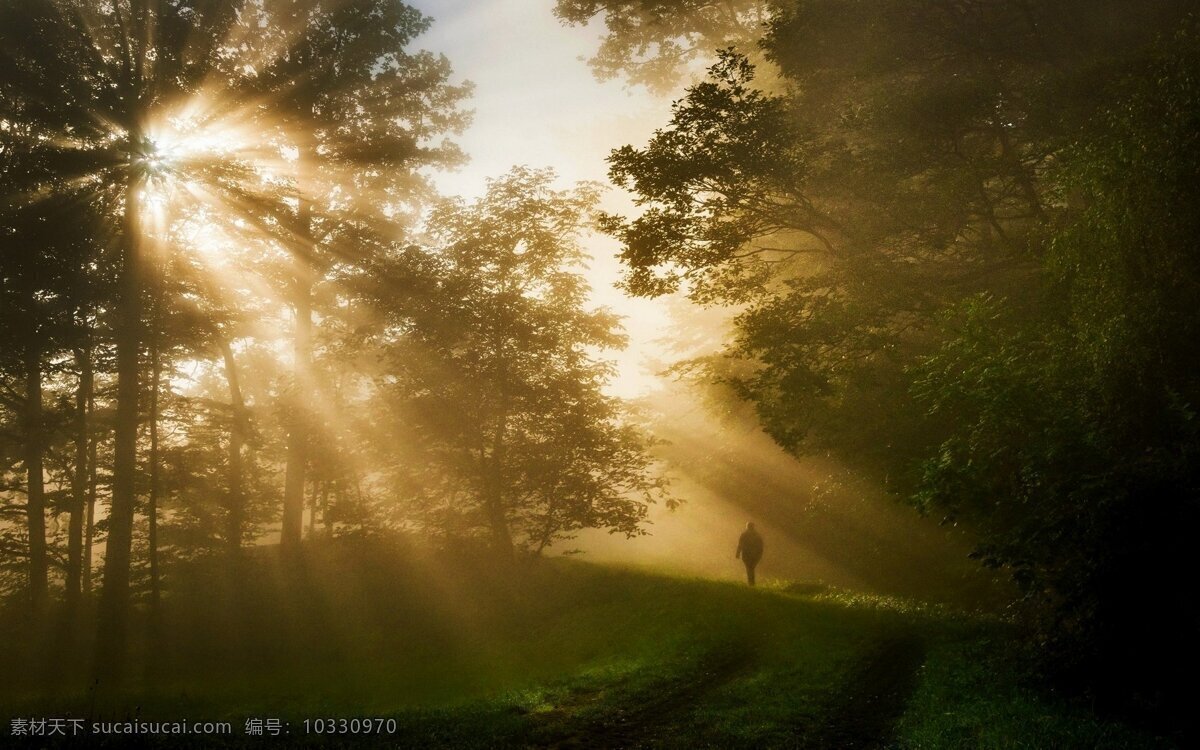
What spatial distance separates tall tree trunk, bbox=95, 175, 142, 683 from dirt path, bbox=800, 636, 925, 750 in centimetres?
1814

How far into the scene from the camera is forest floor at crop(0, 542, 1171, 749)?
31.4 ft

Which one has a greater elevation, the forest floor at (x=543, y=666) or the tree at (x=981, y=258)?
the tree at (x=981, y=258)

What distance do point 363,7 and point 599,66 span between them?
10.1m

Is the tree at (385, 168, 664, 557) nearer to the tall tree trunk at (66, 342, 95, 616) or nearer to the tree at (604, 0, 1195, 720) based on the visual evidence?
the tree at (604, 0, 1195, 720)

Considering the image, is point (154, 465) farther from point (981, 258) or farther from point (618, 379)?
point (981, 258)

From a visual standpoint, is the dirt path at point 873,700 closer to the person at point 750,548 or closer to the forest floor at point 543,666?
the forest floor at point 543,666

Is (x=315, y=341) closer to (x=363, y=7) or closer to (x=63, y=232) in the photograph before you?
(x=63, y=232)

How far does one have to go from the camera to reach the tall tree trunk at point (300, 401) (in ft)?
87.6

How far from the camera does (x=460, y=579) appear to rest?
25.7m

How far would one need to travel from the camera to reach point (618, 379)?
25250mm

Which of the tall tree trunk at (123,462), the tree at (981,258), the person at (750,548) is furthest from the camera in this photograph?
the person at (750,548)

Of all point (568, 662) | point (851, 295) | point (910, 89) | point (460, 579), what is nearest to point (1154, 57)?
point (910, 89)

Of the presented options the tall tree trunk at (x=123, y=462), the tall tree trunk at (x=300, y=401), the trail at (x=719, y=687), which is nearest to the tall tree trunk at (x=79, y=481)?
the tall tree trunk at (x=123, y=462)

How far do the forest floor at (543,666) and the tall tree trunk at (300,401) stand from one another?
153cm
